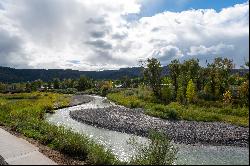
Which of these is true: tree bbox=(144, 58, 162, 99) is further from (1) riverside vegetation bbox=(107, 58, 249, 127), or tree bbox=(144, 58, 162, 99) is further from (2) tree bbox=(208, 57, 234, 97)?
(2) tree bbox=(208, 57, 234, 97)

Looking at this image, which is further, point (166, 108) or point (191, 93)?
point (191, 93)

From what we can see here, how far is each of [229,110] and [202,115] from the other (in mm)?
4063

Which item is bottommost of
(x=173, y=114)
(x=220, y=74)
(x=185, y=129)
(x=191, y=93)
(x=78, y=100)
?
(x=78, y=100)

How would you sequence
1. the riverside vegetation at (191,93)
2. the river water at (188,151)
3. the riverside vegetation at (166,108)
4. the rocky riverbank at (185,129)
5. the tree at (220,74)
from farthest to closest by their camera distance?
the tree at (220,74) → the riverside vegetation at (191,93) → the rocky riverbank at (185,129) → the river water at (188,151) → the riverside vegetation at (166,108)

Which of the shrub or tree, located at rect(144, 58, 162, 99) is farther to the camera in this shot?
tree, located at rect(144, 58, 162, 99)

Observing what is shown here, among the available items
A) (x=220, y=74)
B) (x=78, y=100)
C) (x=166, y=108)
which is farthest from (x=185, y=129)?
(x=78, y=100)

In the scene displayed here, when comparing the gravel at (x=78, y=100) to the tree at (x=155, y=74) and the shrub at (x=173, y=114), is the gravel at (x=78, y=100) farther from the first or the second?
the shrub at (x=173, y=114)

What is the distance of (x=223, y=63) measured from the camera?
271 ft

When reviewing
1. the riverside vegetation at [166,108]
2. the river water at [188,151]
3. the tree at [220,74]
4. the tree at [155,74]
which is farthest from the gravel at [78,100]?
the river water at [188,151]

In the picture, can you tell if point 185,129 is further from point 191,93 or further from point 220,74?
point 220,74

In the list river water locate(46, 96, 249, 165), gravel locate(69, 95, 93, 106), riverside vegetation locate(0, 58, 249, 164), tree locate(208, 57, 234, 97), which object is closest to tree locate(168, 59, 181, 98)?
riverside vegetation locate(0, 58, 249, 164)

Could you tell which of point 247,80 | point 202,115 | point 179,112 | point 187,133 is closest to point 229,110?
point 202,115

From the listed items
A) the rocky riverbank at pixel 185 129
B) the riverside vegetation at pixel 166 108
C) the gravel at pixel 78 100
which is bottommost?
the gravel at pixel 78 100

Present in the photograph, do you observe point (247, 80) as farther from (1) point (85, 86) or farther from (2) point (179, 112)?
(1) point (85, 86)
